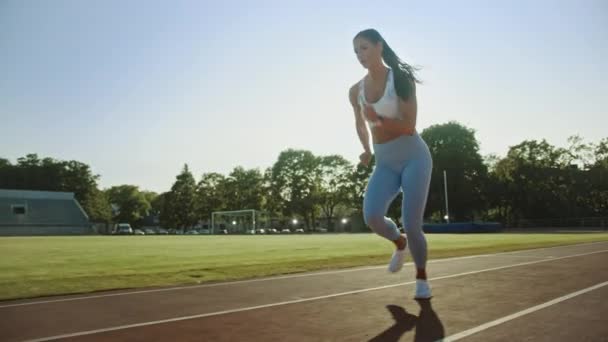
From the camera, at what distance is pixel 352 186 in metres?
85.1

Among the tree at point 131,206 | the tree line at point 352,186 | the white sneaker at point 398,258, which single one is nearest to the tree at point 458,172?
the tree line at point 352,186

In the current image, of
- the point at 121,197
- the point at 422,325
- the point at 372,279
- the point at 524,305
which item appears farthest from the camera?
the point at 121,197

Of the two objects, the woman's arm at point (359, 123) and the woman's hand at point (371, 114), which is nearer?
the woman's hand at point (371, 114)

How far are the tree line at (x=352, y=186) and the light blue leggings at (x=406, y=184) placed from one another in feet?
198

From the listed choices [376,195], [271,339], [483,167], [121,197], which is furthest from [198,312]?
[121,197]

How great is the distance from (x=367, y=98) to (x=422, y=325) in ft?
7.99

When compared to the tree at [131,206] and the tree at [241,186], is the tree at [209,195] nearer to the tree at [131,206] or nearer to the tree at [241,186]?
the tree at [241,186]

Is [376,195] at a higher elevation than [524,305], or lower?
higher

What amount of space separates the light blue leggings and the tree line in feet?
198

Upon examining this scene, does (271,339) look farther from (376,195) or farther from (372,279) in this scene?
(372,279)

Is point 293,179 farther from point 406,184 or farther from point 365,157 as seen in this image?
point 406,184

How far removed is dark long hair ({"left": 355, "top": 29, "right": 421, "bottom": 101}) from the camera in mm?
4664

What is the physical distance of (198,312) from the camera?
419 centimetres

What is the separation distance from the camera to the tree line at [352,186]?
62.4m
